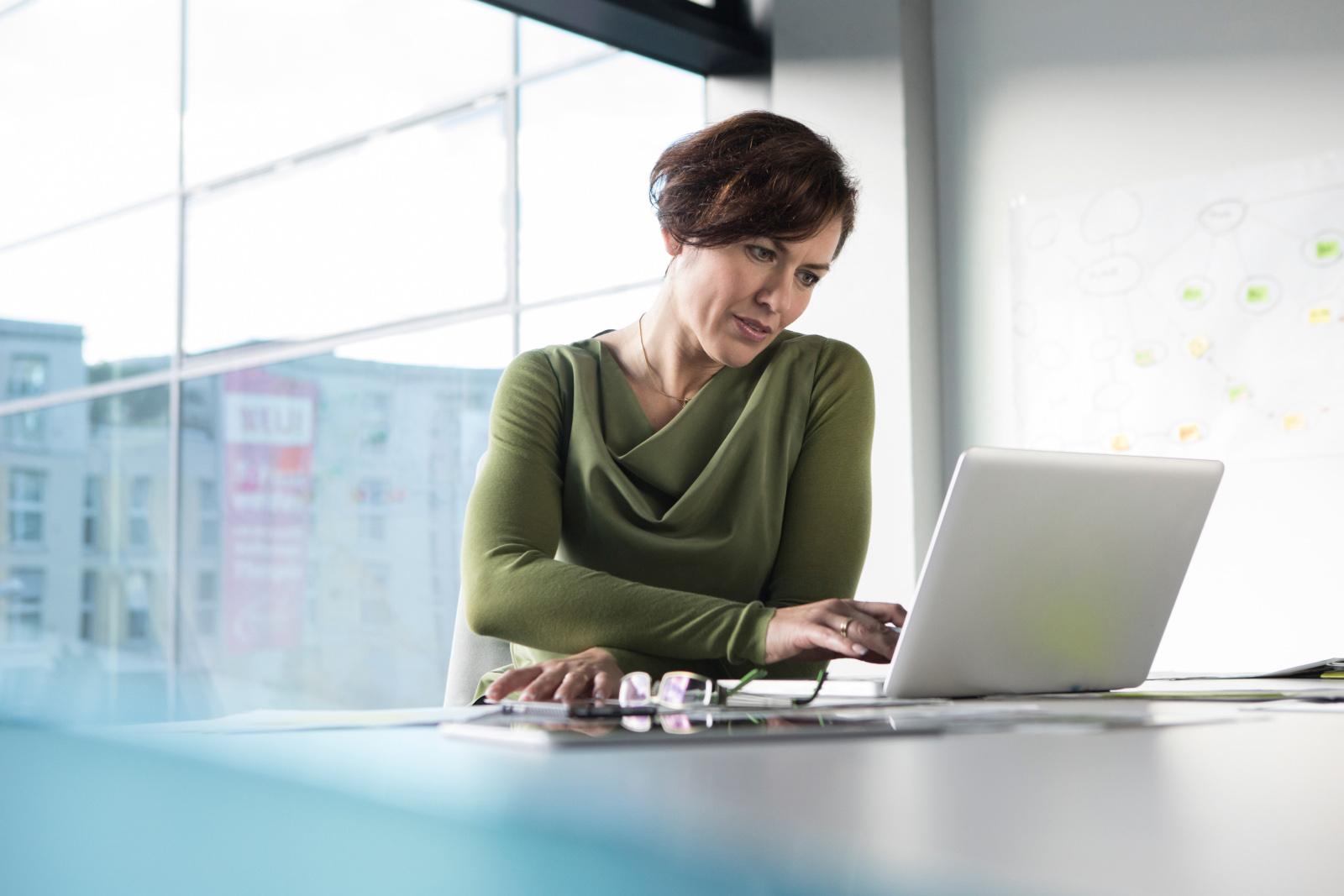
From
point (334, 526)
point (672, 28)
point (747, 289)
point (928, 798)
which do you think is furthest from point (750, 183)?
point (334, 526)

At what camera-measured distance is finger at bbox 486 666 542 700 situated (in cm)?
95

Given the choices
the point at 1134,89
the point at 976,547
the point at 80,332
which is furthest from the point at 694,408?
the point at 80,332

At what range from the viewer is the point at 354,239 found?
5.16 m

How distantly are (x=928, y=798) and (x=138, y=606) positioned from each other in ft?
21.3

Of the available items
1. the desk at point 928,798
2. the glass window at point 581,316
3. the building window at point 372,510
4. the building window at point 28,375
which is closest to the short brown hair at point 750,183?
the desk at point 928,798

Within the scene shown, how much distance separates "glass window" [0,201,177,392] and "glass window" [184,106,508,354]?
217 mm

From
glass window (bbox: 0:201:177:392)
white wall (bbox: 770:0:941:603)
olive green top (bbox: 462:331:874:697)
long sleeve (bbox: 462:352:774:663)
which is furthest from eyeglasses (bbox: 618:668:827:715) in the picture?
glass window (bbox: 0:201:177:392)

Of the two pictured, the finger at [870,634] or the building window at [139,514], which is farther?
the building window at [139,514]

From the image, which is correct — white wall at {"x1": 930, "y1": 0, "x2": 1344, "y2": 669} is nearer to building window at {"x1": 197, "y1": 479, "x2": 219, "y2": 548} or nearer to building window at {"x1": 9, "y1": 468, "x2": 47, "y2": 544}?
building window at {"x1": 197, "y1": 479, "x2": 219, "y2": 548}

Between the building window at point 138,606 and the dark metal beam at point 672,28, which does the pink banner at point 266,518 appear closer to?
the building window at point 138,606

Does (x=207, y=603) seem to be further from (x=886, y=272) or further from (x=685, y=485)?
(x=685, y=485)

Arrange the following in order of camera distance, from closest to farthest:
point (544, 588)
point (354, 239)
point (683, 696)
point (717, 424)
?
point (683, 696) → point (544, 588) → point (717, 424) → point (354, 239)

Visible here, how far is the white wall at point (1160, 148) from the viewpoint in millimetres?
2807

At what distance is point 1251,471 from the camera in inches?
113
